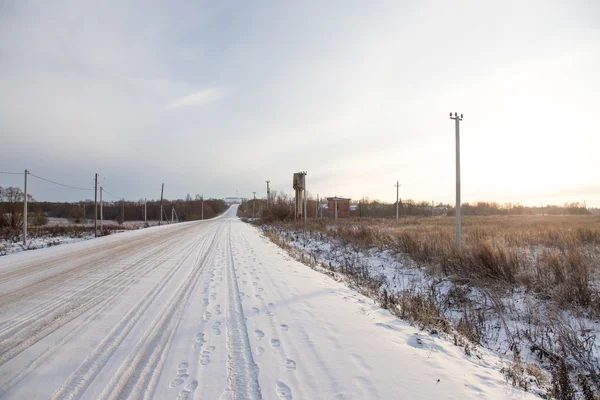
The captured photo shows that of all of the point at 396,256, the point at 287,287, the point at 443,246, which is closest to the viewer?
the point at 287,287

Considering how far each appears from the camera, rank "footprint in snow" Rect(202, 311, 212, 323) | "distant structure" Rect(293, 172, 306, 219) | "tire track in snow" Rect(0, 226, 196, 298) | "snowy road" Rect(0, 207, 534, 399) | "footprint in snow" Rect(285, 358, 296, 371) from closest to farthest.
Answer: "snowy road" Rect(0, 207, 534, 399) → "footprint in snow" Rect(285, 358, 296, 371) → "footprint in snow" Rect(202, 311, 212, 323) → "tire track in snow" Rect(0, 226, 196, 298) → "distant structure" Rect(293, 172, 306, 219)

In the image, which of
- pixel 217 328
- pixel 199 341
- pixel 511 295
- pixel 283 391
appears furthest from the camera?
pixel 511 295

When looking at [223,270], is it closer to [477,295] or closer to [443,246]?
[477,295]

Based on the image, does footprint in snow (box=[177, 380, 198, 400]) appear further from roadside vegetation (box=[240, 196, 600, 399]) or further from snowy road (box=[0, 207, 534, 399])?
roadside vegetation (box=[240, 196, 600, 399])

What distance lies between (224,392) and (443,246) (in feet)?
30.5

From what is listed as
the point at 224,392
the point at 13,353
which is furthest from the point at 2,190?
the point at 224,392

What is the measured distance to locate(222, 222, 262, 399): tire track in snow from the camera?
233 cm

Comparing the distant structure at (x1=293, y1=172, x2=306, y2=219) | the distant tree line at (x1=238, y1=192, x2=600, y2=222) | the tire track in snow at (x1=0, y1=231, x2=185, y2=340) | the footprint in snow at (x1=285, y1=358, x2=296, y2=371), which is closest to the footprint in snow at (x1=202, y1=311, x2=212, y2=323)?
the footprint in snow at (x1=285, y1=358, x2=296, y2=371)

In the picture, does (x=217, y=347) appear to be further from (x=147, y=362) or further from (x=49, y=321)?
(x=49, y=321)

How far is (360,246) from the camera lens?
1273cm

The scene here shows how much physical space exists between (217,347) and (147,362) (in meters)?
0.69

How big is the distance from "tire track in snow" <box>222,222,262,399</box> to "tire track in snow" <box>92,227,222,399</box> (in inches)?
13.7

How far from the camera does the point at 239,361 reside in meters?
2.81

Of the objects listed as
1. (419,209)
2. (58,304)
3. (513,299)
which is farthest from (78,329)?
(419,209)
